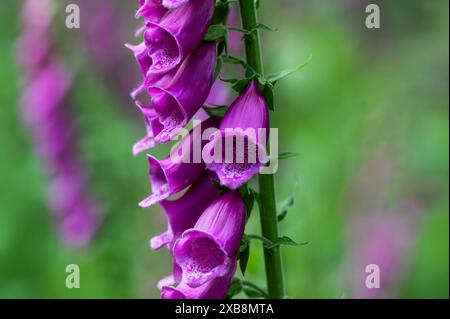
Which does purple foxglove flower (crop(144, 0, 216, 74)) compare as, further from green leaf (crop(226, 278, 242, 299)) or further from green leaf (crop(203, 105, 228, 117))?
green leaf (crop(226, 278, 242, 299))

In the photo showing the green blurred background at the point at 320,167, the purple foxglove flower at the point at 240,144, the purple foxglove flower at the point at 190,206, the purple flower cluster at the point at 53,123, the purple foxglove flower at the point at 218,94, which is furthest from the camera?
the purple flower cluster at the point at 53,123

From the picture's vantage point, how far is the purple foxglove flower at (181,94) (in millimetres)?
1806

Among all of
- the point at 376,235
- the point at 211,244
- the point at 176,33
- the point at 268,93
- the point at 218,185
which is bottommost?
the point at 376,235

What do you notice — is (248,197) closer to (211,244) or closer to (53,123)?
(211,244)

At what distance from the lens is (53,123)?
4.08m

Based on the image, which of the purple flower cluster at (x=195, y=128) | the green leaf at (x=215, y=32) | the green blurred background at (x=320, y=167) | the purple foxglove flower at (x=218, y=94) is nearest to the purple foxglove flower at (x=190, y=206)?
the purple flower cluster at (x=195, y=128)

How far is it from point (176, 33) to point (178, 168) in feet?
1.14

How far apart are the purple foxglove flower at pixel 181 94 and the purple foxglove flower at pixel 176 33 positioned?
0.05 metres

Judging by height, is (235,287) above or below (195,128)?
below

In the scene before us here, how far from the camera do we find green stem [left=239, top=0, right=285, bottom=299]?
5.95 ft

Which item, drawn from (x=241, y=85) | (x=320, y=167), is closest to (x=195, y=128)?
(x=241, y=85)

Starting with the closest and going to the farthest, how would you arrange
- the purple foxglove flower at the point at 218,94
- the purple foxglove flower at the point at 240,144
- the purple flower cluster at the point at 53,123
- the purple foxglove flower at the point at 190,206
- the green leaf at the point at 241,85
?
the purple foxglove flower at the point at 240,144 → the green leaf at the point at 241,85 → the purple foxglove flower at the point at 190,206 → the purple foxglove flower at the point at 218,94 → the purple flower cluster at the point at 53,123

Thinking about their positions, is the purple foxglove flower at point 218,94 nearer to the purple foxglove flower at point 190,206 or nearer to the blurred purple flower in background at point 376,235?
the blurred purple flower in background at point 376,235

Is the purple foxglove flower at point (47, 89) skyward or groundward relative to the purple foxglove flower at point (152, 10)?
groundward
